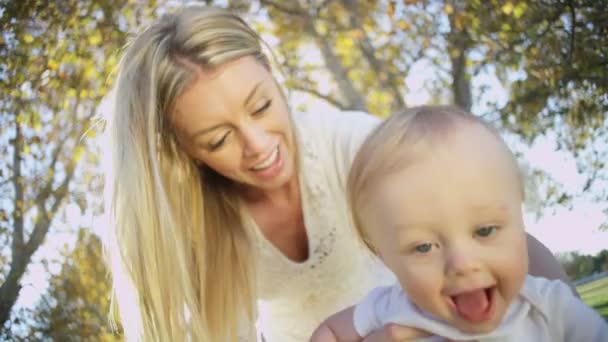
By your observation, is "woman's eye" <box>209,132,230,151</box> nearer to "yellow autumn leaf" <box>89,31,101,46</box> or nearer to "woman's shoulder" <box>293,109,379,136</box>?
"woman's shoulder" <box>293,109,379,136</box>

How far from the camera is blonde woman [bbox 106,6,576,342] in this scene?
2.10 m

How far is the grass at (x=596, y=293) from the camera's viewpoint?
1695mm

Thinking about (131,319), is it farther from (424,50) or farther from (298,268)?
(424,50)

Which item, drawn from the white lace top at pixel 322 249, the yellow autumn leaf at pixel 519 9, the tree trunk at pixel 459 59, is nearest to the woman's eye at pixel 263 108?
the white lace top at pixel 322 249

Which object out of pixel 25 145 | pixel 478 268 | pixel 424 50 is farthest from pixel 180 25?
pixel 424 50

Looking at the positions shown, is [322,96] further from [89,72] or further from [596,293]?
[596,293]

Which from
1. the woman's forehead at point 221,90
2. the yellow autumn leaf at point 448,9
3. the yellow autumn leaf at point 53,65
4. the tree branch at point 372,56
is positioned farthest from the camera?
the tree branch at point 372,56

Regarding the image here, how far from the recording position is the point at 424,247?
4.06 ft

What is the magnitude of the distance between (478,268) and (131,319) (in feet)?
5.21

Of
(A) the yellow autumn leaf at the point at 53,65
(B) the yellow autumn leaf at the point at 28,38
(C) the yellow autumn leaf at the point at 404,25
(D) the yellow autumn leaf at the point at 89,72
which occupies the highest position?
(C) the yellow autumn leaf at the point at 404,25

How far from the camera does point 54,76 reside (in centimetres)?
479

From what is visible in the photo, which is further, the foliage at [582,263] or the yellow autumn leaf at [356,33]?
the yellow autumn leaf at [356,33]

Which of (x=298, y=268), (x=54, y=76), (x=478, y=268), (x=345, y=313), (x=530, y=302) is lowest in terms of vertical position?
(x=54, y=76)

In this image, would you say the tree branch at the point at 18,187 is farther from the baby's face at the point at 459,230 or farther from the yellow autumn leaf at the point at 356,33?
the baby's face at the point at 459,230
